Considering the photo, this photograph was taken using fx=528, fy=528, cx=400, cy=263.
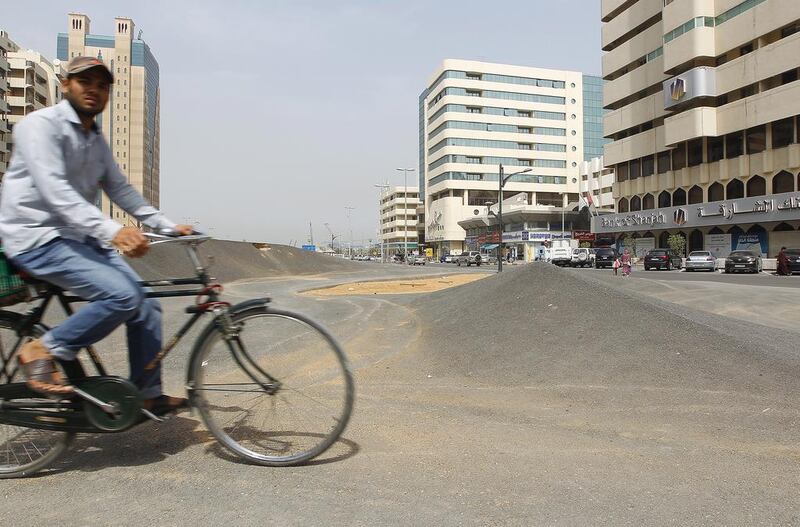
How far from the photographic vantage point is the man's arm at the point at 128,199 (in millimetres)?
2977

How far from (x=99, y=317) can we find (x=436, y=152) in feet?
327

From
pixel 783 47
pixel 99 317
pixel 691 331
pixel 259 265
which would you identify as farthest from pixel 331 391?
pixel 783 47

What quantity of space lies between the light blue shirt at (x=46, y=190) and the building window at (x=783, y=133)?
4922 centimetres

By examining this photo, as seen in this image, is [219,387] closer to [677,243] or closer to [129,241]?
[129,241]

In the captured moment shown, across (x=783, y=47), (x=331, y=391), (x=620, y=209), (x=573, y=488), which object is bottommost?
(x=573, y=488)

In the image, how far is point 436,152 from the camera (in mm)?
99625

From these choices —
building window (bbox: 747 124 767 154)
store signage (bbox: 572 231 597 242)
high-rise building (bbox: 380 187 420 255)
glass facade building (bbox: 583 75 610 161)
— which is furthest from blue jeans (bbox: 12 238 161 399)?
high-rise building (bbox: 380 187 420 255)

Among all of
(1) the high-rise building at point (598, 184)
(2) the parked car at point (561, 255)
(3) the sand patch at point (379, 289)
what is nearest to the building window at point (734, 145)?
(2) the parked car at point (561, 255)

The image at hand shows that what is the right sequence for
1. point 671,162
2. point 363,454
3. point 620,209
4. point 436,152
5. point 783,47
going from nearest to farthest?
point 363,454 < point 783,47 < point 671,162 < point 620,209 < point 436,152

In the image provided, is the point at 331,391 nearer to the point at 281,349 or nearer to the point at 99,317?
the point at 281,349

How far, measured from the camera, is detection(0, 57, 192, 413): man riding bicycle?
8.17ft

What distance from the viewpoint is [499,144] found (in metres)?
94.3

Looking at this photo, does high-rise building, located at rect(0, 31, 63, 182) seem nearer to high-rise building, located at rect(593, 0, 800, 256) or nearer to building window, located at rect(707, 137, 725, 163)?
high-rise building, located at rect(593, 0, 800, 256)

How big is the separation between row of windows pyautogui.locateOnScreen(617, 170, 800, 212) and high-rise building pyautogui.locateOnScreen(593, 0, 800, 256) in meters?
0.10
